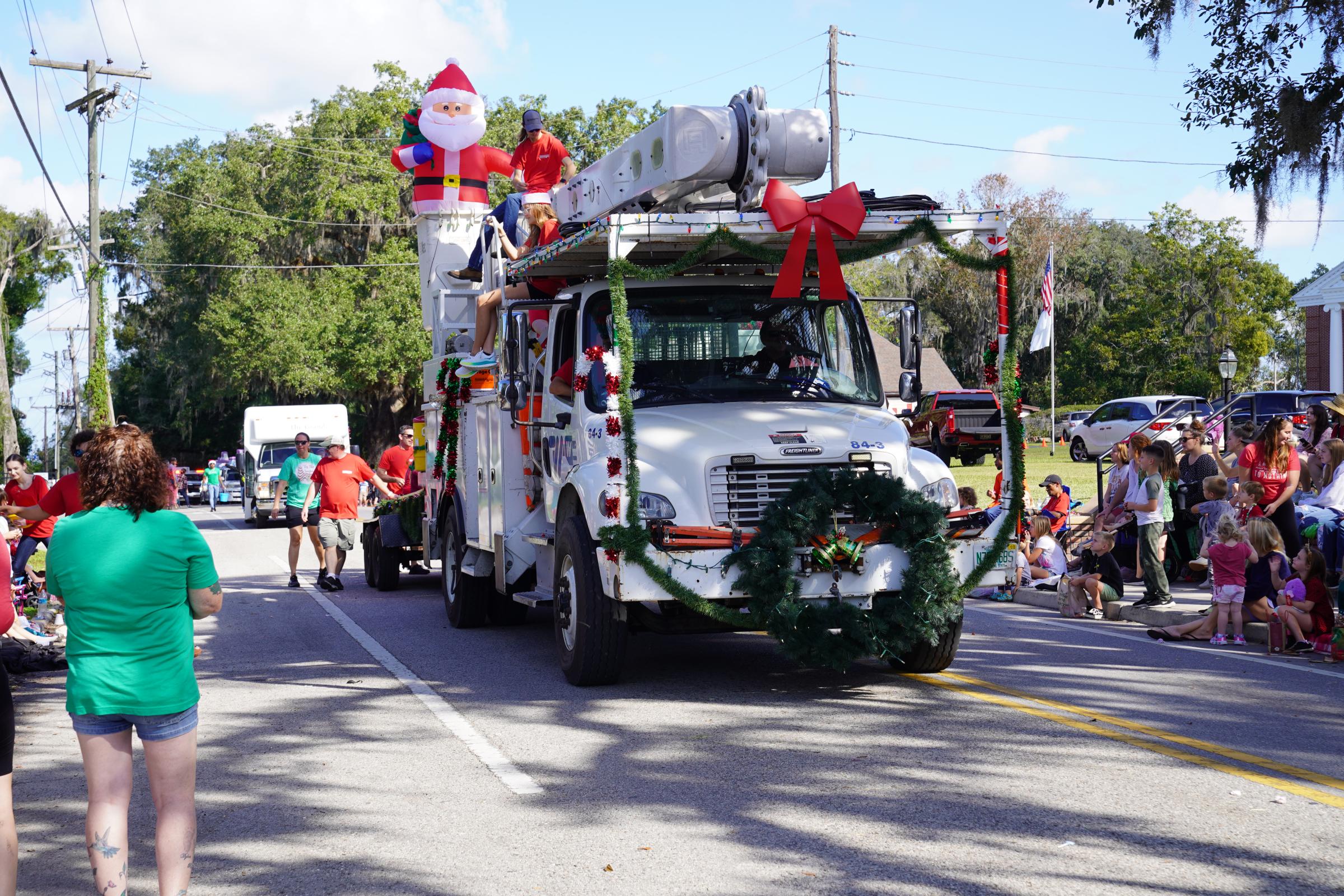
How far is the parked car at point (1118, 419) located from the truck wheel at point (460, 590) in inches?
996

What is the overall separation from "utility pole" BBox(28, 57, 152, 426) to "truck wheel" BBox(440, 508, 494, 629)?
28267mm

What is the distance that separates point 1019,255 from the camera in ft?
195

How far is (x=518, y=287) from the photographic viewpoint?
10.7 m

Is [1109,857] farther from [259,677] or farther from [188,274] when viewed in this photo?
[188,274]

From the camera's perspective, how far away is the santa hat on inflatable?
15148 mm

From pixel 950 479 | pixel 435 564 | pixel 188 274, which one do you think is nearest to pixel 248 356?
pixel 188 274

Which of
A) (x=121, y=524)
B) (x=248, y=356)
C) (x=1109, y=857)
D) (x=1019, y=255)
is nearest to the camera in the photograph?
(x=121, y=524)

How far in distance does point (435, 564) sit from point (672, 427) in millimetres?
12042

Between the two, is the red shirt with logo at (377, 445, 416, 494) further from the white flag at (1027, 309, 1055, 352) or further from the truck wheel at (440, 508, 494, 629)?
the white flag at (1027, 309, 1055, 352)

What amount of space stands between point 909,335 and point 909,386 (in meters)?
0.38

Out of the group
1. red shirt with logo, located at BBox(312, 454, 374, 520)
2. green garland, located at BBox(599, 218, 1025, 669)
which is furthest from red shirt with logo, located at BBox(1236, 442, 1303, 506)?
red shirt with logo, located at BBox(312, 454, 374, 520)

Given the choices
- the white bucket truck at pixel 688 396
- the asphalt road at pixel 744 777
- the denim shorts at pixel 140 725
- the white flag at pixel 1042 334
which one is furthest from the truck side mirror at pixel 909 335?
the denim shorts at pixel 140 725

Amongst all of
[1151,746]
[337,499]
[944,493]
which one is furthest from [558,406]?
[337,499]

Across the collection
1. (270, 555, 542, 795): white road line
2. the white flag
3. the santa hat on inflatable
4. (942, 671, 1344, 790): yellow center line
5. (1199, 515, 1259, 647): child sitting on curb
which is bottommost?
(270, 555, 542, 795): white road line
